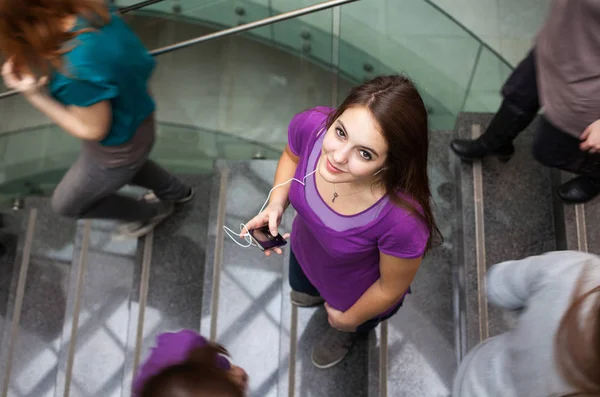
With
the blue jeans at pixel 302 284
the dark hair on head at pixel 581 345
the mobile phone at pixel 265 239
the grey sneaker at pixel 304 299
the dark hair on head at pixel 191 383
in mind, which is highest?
the dark hair on head at pixel 581 345

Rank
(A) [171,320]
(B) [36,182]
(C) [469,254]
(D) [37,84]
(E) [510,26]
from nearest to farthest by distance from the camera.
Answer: (D) [37,84] < (C) [469,254] < (A) [171,320] < (B) [36,182] < (E) [510,26]

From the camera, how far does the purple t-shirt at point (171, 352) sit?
1.30m

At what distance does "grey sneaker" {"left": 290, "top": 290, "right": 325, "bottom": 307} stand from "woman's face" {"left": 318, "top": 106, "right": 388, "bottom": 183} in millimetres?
1139

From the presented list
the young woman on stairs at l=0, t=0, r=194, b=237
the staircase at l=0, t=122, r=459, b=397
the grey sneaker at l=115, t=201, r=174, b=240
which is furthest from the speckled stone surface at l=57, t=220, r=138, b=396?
the young woman on stairs at l=0, t=0, r=194, b=237

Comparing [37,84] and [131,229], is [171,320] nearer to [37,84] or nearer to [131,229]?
[131,229]

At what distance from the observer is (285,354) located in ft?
8.54

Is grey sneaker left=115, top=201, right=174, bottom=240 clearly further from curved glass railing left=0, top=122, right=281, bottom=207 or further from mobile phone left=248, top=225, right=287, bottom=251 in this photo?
mobile phone left=248, top=225, right=287, bottom=251

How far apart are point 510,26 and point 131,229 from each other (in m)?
3.37

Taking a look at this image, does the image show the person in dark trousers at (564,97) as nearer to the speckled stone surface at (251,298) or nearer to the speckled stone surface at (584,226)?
the speckled stone surface at (584,226)

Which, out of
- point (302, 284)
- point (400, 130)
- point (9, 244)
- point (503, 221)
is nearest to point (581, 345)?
point (400, 130)

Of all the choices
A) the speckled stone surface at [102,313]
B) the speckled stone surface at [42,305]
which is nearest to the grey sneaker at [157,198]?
the speckled stone surface at [102,313]

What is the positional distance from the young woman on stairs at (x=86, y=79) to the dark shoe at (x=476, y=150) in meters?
1.47

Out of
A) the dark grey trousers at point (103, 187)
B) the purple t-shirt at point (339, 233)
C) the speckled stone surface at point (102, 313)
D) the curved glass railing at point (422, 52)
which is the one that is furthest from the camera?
the curved glass railing at point (422, 52)

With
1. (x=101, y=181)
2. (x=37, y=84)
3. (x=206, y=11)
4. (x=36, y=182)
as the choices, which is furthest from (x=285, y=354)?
(x=206, y=11)
